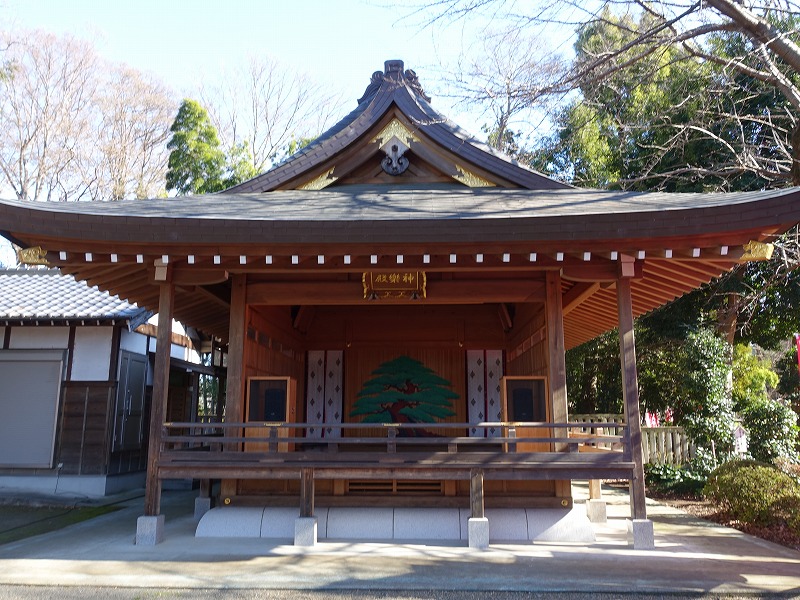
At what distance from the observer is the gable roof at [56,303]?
11367 mm

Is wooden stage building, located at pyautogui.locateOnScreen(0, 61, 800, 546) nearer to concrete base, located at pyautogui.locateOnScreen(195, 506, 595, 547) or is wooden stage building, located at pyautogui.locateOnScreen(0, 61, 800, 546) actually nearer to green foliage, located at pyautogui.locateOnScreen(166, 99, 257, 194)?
concrete base, located at pyautogui.locateOnScreen(195, 506, 595, 547)

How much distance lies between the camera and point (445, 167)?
9.12m

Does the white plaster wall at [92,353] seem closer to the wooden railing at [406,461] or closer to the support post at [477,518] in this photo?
the wooden railing at [406,461]

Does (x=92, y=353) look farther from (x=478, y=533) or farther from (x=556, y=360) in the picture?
(x=556, y=360)

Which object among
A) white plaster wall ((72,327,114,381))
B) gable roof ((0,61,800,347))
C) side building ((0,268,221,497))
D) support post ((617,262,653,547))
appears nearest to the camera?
gable roof ((0,61,800,347))

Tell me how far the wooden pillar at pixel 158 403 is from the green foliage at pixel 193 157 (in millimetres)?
13451

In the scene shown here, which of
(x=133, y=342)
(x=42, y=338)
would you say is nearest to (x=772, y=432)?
(x=133, y=342)

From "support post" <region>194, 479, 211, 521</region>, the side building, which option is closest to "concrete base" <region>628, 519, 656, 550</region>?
"support post" <region>194, 479, 211, 521</region>

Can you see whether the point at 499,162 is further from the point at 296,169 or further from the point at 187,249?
the point at 187,249

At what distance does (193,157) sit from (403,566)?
1734 cm

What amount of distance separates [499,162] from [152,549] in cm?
679

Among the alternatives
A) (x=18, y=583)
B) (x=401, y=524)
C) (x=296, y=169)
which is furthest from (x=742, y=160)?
(x=18, y=583)

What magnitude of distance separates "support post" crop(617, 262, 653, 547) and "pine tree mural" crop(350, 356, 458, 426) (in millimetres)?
4212

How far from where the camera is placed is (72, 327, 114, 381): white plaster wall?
11.5 metres
